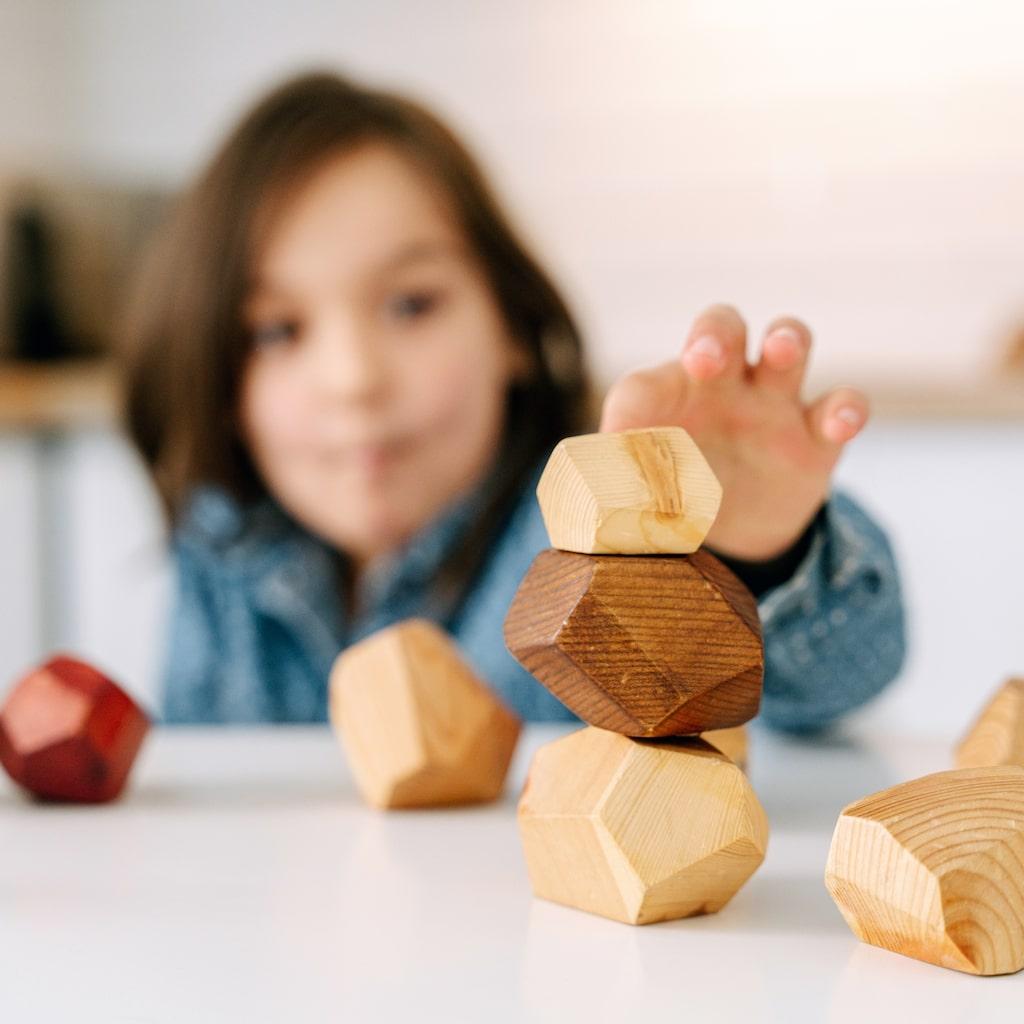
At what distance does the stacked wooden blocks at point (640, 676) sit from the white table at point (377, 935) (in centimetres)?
2

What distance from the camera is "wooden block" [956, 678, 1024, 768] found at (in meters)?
0.48

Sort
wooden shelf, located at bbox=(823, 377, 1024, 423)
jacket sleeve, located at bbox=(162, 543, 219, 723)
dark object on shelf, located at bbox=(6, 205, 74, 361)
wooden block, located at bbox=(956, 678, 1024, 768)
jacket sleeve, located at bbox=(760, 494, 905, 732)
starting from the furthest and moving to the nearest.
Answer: dark object on shelf, located at bbox=(6, 205, 74, 361) < wooden shelf, located at bbox=(823, 377, 1024, 423) < jacket sleeve, located at bbox=(162, 543, 219, 723) < jacket sleeve, located at bbox=(760, 494, 905, 732) < wooden block, located at bbox=(956, 678, 1024, 768)

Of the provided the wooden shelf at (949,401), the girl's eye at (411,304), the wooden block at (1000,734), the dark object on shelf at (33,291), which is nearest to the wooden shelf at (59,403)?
the dark object on shelf at (33,291)

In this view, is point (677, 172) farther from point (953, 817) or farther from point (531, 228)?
point (953, 817)

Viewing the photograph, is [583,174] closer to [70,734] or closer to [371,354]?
[371,354]

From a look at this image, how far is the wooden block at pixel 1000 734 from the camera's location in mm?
477

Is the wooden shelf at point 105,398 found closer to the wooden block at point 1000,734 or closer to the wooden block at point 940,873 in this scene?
the wooden block at point 1000,734

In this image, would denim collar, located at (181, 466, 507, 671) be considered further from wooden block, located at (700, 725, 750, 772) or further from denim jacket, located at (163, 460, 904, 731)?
wooden block, located at (700, 725, 750, 772)

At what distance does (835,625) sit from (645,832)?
35cm

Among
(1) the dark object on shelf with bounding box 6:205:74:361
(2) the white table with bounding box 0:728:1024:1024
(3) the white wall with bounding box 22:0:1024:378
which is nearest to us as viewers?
(2) the white table with bounding box 0:728:1024:1024

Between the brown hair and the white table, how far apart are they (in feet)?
2.11

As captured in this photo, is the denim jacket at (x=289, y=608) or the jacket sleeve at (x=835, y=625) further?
the denim jacket at (x=289, y=608)

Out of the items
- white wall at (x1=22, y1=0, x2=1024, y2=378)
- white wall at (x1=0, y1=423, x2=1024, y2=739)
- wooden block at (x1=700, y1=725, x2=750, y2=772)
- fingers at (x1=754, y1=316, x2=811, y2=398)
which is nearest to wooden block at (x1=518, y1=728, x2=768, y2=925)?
wooden block at (x1=700, y1=725, x2=750, y2=772)

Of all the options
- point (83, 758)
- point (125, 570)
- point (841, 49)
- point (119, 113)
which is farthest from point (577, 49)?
point (83, 758)
